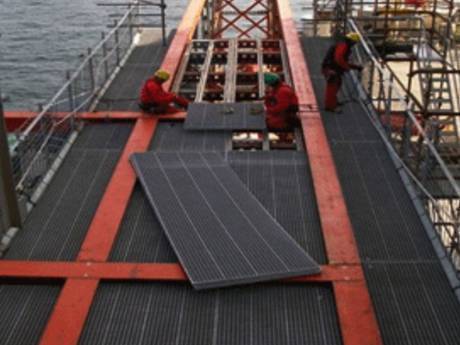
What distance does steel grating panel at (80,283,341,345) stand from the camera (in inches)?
264

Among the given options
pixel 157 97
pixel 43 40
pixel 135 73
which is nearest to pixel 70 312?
pixel 157 97

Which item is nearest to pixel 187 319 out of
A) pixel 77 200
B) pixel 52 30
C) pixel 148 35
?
pixel 77 200

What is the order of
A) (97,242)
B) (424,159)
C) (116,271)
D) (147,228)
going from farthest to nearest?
(424,159) → (147,228) → (97,242) → (116,271)

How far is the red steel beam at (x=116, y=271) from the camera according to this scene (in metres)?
7.51

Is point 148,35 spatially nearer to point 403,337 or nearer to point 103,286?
point 103,286

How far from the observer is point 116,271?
301 inches

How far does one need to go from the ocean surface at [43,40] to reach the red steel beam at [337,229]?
62.0 ft

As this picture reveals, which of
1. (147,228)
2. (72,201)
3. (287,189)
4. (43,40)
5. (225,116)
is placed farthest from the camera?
(43,40)

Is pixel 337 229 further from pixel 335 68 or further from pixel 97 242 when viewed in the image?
pixel 335 68

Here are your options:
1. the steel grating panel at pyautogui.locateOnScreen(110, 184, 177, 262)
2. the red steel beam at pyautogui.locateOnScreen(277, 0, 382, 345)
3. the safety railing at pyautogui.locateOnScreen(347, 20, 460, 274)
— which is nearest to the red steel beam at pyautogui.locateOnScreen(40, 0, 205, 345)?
the steel grating panel at pyautogui.locateOnScreen(110, 184, 177, 262)

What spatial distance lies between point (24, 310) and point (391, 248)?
4316 mm

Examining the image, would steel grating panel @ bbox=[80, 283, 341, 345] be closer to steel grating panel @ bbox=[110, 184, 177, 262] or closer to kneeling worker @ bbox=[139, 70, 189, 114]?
steel grating panel @ bbox=[110, 184, 177, 262]

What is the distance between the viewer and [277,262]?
25.1ft

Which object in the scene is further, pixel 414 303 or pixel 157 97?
pixel 157 97
